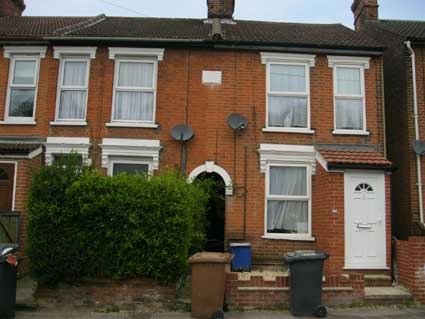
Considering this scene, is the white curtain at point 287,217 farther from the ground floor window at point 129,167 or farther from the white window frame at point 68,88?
the white window frame at point 68,88

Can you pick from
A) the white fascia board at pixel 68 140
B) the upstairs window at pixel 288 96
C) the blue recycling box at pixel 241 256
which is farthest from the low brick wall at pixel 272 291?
the white fascia board at pixel 68 140

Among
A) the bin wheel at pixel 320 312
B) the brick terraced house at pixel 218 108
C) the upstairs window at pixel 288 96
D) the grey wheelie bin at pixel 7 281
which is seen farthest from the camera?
the upstairs window at pixel 288 96

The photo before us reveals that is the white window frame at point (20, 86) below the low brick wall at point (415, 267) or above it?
above

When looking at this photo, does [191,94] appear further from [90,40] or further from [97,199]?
[97,199]

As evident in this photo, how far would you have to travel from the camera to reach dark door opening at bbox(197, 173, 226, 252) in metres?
11.9

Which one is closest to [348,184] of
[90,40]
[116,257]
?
[116,257]

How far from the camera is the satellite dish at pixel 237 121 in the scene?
1171 cm

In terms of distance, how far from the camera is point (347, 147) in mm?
11852

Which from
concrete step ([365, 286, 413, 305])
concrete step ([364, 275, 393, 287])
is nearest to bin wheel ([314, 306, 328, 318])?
concrete step ([365, 286, 413, 305])

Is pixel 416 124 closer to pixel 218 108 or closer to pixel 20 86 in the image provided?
pixel 218 108

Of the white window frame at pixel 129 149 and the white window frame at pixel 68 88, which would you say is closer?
the white window frame at pixel 129 149

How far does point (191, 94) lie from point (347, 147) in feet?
15.0

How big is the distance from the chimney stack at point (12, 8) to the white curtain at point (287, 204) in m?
12.1

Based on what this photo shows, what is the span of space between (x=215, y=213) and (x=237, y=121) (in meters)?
2.79
